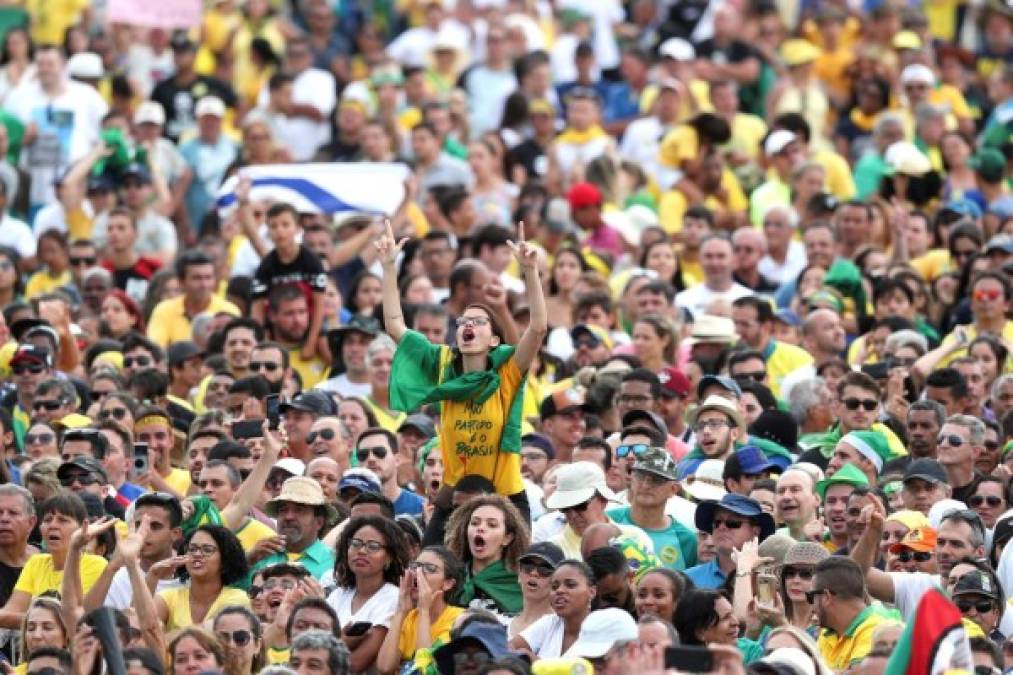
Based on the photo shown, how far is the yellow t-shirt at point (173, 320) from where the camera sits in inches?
791

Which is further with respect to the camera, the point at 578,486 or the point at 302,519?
the point at 302,519

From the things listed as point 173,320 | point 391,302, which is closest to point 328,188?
point 173,320

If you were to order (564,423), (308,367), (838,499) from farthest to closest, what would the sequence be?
(308,367), (564,423), (838,499)

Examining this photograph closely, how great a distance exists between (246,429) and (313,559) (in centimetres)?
191

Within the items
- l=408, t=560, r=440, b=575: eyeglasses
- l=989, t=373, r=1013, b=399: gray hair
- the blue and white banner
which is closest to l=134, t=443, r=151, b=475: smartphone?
l=408, t=560, r=440, b=575: eyeglasses

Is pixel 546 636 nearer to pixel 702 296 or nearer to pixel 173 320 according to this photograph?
pixel 702 296

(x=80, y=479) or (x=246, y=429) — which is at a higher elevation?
(x=80, y=479)

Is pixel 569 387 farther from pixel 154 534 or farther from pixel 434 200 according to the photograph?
pixel 434 200

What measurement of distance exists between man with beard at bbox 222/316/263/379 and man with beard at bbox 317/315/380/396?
51cm

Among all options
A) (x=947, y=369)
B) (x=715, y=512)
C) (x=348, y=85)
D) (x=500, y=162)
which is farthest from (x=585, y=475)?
(x=348, y=85)

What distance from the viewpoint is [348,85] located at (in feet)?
85.9

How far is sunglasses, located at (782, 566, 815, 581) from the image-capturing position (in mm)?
13523

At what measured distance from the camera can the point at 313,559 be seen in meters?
14.8

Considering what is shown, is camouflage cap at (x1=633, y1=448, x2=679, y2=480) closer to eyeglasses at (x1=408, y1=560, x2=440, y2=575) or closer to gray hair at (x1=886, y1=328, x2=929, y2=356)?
eyeglasses at (x1=408, y1=560, x2=440, y2=575)
